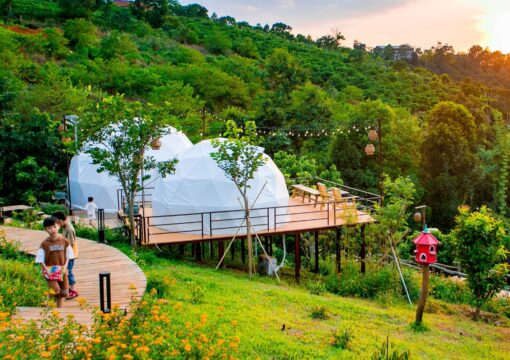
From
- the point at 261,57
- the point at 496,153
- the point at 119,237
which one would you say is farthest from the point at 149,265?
the point at 261,57

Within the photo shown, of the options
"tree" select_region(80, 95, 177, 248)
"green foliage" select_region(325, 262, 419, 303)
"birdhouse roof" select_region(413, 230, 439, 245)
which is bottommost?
"green foliage" select_region(325, 262, 419, 303)

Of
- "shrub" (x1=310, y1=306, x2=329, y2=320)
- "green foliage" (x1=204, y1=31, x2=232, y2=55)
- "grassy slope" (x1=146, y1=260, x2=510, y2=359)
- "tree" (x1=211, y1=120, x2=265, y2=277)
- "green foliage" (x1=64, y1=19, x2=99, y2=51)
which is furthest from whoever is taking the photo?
"green foliage" (x1=204, y1=31, x2=232, y2=55)

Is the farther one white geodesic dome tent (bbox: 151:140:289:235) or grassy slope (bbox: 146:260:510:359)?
white geodesic dome tent (bbox: 151:140:289:235)

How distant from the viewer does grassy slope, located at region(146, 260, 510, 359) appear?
27.0 ft

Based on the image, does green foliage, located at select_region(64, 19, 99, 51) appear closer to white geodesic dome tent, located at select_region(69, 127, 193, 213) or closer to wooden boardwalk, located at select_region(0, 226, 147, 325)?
white geodesic dome tent, located at select_region(69, 127, 193, 213)

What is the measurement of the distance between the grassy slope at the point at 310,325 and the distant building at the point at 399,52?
95.3 m

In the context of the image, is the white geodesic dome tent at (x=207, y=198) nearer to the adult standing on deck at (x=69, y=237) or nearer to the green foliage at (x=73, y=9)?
the adult standing on deck at (x=69, y=237)

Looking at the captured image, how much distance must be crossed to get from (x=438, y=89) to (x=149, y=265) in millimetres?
53175

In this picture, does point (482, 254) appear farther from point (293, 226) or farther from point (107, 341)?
point (107, 341)

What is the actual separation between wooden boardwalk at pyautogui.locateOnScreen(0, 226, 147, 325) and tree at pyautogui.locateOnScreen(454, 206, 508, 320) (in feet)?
28.6

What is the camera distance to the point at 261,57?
72.4m

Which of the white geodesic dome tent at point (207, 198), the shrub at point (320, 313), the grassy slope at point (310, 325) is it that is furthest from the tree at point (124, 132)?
the shrub at point (320, 313)

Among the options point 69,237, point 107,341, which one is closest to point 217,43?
point 69,237

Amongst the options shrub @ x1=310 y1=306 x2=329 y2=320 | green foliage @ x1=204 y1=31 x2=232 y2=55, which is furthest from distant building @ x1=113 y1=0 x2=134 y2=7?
shrub @ x1=310 y1=306 x2=329 y2=320
